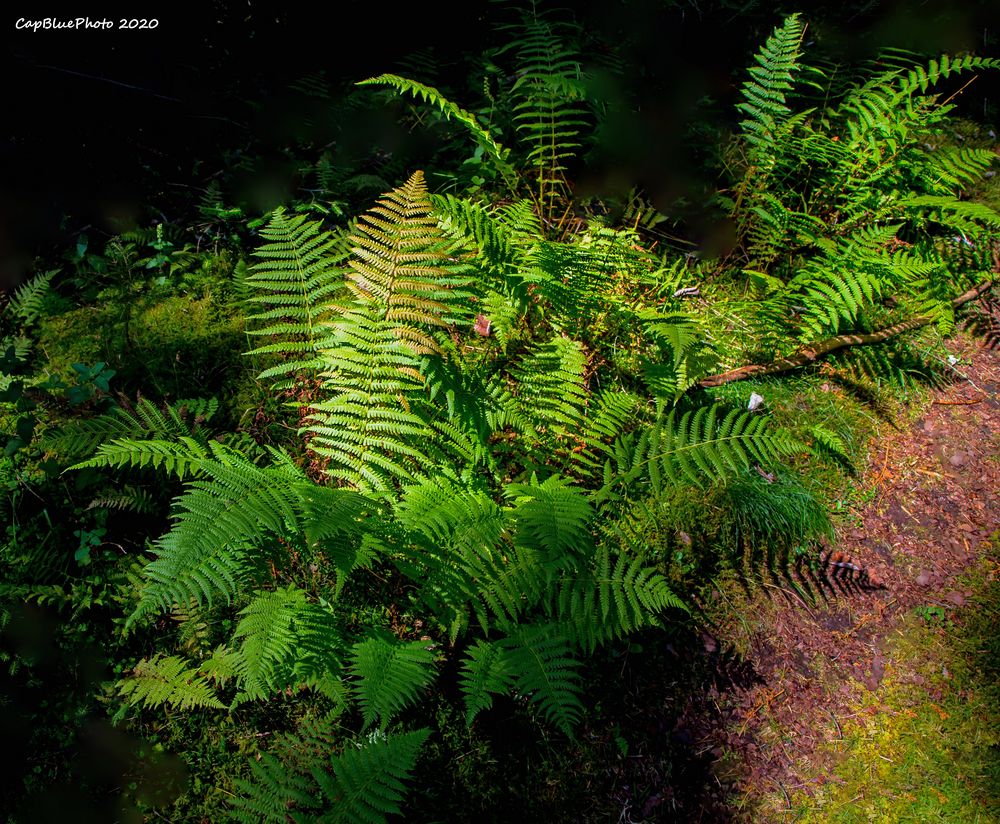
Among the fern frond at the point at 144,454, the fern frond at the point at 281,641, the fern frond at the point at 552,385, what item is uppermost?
the fern frond at the point at 144,454

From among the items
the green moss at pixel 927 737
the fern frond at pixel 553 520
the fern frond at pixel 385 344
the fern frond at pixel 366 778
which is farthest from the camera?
the fern frond at pixel 385 344

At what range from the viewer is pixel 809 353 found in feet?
11.8

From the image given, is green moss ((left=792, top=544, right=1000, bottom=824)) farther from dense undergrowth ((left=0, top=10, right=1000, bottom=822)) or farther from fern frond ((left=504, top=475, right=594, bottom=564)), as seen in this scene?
fern frond ((left=504, top=475, right=594, bottom=564))

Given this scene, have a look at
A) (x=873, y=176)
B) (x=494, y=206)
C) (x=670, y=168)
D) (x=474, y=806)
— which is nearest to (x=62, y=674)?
(x=474, y=806)

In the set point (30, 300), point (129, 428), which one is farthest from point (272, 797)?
point (30, 300)

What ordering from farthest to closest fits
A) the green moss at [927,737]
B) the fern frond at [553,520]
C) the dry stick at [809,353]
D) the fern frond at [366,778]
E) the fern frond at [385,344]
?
the dry stick at [809,353]
the fern frond at [385,344]
the green moss at [927,737]
the fern frond at [553,520]
the fern frond at [366,778]

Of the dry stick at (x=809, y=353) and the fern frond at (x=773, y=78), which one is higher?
the fern frond at (x=773, y=78)

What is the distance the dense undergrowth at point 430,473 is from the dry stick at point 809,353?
0.07 feet

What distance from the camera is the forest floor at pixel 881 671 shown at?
239 cm

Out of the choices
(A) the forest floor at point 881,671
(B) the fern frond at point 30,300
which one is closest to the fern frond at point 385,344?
(A) the forest floor at point 881,671

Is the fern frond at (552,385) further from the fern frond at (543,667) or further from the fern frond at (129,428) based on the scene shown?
the fern frond at (129,428)

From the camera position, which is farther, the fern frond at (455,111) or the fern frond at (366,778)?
the fern frond at (455,111)

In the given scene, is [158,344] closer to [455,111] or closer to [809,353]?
[455,111]

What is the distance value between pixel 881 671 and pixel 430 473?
231 cm
